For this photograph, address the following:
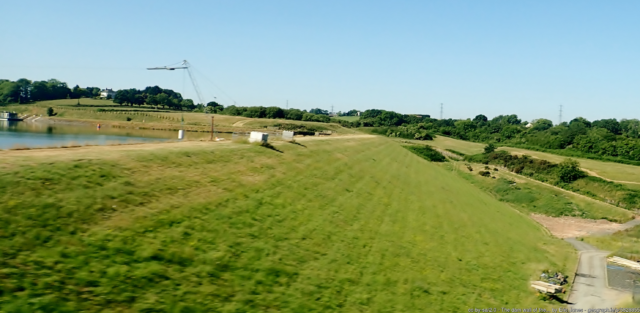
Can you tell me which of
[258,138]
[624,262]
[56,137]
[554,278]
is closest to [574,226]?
[624,262]

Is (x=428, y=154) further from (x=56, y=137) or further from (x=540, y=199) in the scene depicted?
(x=56, y=137)

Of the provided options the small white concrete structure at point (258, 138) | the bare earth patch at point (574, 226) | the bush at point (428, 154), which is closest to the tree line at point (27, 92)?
the small white concrete structure at point (258, 138)

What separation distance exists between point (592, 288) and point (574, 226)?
1436 inches

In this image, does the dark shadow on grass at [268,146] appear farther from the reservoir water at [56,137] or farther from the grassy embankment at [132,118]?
the grassy embankment at [132,118]

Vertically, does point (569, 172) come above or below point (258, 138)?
below

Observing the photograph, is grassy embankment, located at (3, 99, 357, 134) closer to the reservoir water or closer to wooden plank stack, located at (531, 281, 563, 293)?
the reservoir water

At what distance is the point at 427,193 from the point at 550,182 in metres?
59.5

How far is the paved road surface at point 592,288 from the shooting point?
97.3 ft

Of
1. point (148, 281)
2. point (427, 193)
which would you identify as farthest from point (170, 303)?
point (427, 193)

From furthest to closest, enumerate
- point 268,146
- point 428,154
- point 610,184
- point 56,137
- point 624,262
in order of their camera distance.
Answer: point 428,154
point 610,184
point 56,137
point 624,262
point 268,146

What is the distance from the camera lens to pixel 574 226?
6550 centimetres

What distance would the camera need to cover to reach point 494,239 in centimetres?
4031

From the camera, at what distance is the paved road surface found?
97.3 feet

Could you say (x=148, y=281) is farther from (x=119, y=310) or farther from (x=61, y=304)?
(x=61, y=304)
